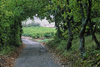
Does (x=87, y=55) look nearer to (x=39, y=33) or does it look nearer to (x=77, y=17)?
(x=77, y=17)

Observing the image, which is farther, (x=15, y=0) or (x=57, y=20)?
(x=57, y=20)

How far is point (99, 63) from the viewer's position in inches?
227

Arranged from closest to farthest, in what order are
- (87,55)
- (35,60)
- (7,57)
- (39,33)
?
(87,55) → (7,57) → (35,60) → (39,33)

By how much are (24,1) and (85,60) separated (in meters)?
11.6

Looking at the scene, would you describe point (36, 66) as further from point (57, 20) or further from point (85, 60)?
point (57, 20)

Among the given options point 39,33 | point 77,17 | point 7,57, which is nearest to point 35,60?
point 7,57

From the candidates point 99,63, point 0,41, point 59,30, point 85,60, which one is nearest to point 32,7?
point 59,30

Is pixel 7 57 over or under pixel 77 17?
under

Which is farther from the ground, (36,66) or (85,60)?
(85,60)

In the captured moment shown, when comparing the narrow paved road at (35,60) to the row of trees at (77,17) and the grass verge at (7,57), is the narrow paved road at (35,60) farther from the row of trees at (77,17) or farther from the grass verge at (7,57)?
the row of trees at (77,17)

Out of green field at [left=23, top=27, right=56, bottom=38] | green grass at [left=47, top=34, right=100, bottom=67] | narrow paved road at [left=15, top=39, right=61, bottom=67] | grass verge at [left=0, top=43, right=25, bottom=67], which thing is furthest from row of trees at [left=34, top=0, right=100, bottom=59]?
green field at [left=23, top=27, right=56, bottom=38]

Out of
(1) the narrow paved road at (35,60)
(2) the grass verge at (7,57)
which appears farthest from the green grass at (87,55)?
(2) the grass verge at (7,57)

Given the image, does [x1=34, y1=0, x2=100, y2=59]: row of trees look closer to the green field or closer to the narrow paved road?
the narrow paved road

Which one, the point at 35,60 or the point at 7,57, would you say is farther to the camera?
the point at 35,60
